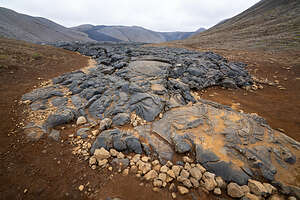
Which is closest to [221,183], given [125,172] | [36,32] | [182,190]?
[182,190]

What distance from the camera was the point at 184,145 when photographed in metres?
3.78

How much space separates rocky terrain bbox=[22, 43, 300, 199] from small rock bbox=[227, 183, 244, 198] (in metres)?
0.02

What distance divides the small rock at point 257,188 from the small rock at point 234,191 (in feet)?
0.99

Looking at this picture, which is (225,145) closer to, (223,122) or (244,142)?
(244,142)

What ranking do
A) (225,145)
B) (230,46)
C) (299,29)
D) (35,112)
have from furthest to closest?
(230,46)
(299,29)
(35,112)
(225,145)

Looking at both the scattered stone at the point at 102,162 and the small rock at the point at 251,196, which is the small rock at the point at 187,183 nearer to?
the small rock at the point at 251,196

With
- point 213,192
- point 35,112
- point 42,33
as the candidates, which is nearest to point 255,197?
point 213,192

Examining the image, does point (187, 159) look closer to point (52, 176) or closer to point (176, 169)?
point (176, 169)

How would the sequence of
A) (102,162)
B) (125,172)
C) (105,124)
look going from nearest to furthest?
(125,172)
(102,162)
(105,124)

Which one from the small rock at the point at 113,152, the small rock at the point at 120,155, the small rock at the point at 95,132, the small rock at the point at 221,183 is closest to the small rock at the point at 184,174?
the small rock at the point at 221,183

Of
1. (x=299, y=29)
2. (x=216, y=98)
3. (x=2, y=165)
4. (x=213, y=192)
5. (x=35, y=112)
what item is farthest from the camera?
(x=299, y=29)

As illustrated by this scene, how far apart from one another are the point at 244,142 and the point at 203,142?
4.31 ft

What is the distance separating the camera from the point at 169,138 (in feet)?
13.5

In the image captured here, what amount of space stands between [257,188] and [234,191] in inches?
21.8
